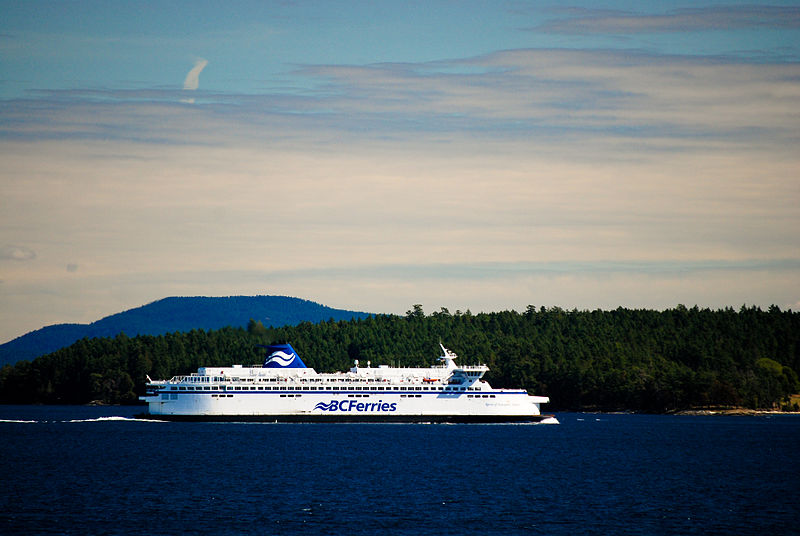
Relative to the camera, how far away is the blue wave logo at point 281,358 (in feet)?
348

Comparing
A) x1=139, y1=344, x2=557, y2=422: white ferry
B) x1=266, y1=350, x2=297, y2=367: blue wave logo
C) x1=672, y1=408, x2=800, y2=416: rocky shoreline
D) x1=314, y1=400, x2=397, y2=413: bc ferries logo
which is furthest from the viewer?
x1=672, y1=408, x2=800, y2=416: rocky shoreline

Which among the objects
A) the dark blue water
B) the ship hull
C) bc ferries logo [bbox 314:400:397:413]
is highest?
bc ferries logo [bbox 314:400:397:413]

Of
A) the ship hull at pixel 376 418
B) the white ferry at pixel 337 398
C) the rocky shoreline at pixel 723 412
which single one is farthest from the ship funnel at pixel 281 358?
the rocky shoreline at pixel 723 412

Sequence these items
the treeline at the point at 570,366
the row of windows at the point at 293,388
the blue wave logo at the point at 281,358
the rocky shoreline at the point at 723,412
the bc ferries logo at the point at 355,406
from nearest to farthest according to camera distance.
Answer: the row of windows at the point at 293,388 < the bc ferries logo at the point at 355,406 < the blue wave logo at the point at 281,358 < the rocky shoreline at the point at 723,412 < the treeline at the point at 570,366

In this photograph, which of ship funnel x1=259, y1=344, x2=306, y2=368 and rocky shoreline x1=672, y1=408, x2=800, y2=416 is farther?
rocky shoreline x1=672, y1=408, x2=800, y2=416

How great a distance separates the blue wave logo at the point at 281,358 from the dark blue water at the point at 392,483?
388 inches

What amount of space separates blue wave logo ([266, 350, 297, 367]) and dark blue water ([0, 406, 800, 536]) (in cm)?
986

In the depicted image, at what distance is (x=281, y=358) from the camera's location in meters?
106

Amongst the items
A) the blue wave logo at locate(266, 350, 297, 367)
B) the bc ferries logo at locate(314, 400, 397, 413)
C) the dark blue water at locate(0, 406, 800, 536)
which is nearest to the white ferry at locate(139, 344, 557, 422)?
the bc ferries logo at locate(314, 400, 397, 413)

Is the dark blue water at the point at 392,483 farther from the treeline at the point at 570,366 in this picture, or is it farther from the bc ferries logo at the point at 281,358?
the treeline at the point at 570,366

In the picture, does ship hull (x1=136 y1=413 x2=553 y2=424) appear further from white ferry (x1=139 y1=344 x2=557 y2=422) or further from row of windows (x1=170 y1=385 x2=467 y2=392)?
row of windows (x1=170 y1=385 x2=467 y2=392)

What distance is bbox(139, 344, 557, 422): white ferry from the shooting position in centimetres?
10269

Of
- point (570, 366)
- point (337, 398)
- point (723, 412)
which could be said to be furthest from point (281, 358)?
point (723, 412)

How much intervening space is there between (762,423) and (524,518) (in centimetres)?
9312
